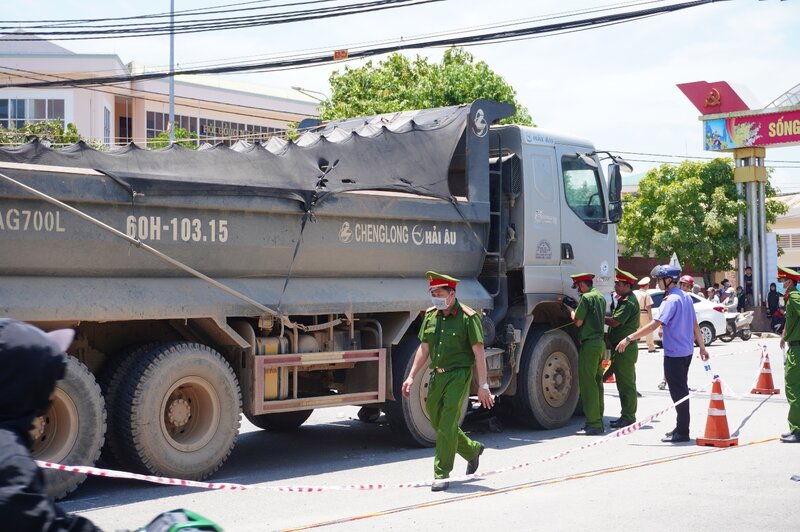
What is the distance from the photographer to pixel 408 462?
31.6 feet

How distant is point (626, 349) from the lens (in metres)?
11.8

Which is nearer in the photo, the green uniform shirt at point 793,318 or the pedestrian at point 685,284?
the green uniform shirt at point 793,318

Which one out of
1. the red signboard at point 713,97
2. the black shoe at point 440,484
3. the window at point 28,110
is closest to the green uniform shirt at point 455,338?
the black shoe at point 440,484

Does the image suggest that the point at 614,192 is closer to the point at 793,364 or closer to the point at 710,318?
the point at 793,364

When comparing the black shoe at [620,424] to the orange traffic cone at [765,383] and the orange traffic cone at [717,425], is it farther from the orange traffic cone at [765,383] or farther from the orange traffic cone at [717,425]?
the orange traffic cone at [765,383]

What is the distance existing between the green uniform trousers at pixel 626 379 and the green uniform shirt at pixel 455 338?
3732mm

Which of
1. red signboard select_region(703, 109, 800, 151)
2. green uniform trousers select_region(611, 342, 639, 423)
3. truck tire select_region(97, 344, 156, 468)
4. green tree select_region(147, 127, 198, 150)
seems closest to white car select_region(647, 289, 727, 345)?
→ red signboard select_region(703, 109, 800, 151)

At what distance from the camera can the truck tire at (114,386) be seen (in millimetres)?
8070

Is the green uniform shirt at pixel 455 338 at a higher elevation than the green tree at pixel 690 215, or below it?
below

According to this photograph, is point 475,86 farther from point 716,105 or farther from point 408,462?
point 408,462

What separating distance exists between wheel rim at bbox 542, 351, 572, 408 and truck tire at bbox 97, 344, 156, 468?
506 centimetres

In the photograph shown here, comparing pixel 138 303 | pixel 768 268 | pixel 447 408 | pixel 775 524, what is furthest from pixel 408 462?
pixel 768 268

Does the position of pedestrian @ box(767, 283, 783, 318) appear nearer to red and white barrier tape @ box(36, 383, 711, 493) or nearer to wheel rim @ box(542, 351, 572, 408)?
wheel rim @ box(542, 351, 572, 408)

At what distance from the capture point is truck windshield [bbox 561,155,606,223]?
40.0 feet
